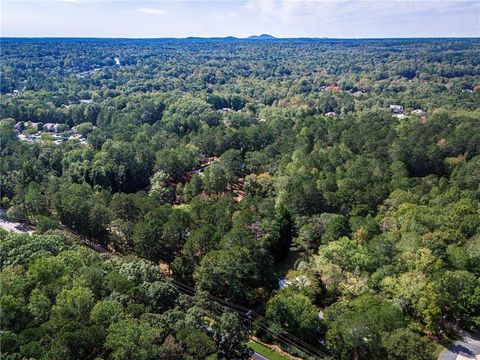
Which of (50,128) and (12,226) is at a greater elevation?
(50,128)

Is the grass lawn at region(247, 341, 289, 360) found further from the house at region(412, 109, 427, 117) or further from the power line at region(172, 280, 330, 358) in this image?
the house at region(412, 109, 427, 117)

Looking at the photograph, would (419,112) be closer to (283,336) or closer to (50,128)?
(283,336)

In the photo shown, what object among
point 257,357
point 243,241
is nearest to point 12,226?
point 243,241

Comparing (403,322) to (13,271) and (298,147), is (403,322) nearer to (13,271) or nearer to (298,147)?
(13,271)

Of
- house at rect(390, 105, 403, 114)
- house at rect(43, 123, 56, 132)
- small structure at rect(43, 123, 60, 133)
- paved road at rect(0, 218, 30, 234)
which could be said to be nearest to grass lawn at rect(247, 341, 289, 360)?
paved road at rect(0, 218, 30, 234)

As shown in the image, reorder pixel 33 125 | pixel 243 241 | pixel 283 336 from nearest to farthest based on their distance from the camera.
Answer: pixel 283 336
pixel 243 241
pixel 33 125

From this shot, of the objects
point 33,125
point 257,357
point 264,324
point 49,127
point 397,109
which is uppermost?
point 397,109

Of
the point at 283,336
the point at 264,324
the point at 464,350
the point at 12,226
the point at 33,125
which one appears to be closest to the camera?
the point at 464,350

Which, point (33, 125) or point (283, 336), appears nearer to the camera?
point (283, 336)
